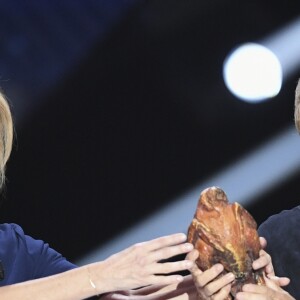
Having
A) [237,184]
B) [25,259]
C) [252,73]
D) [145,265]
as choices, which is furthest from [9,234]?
[237,184]

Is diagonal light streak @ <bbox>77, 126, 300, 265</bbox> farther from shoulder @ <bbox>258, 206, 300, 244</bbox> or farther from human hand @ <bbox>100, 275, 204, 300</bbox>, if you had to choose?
human hand @ <bbox>100, 275, 204, 300</bbox>

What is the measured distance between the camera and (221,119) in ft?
13.5

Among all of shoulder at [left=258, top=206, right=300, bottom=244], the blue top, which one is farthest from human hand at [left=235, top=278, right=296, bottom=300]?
the blue top

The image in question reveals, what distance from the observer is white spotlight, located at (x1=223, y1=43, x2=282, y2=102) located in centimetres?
397

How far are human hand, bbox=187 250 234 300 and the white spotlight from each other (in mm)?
2979

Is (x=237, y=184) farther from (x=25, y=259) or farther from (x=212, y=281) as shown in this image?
(x=212, y=281)

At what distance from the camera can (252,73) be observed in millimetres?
4066

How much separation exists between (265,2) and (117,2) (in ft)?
3.02

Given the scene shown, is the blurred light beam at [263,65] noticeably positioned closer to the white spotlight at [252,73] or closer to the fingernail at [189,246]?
the white spotlight at [252,73]

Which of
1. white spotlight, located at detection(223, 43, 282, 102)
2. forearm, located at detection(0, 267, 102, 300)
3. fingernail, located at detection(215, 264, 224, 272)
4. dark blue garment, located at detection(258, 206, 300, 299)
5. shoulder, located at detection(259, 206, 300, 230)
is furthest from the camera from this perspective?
white spotlight, located at detection(223, 43, 282, 102)

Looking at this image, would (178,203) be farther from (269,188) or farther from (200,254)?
(200,254)

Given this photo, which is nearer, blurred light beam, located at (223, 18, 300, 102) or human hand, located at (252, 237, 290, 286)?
human hand, located at (252, 237, 290, 286)

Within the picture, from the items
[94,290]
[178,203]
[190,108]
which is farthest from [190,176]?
[94,290]

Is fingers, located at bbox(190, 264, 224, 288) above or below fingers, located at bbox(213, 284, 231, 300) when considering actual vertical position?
above
